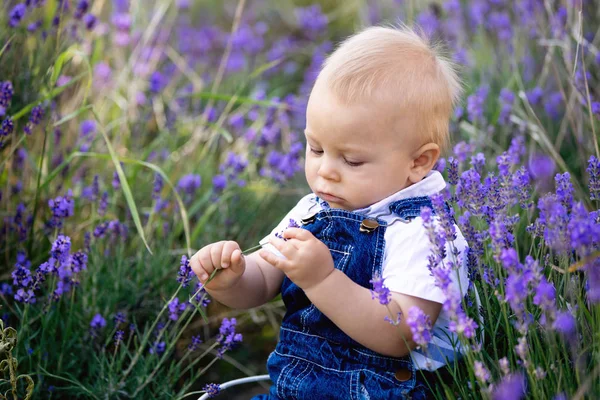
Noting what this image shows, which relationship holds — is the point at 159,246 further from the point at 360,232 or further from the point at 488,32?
the point at 488,32

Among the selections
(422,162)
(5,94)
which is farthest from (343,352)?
(5,94)

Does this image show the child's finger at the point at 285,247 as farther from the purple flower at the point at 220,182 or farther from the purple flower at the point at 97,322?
the purple flower at the point at 220,182

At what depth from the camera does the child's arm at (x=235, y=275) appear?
1.81 meters

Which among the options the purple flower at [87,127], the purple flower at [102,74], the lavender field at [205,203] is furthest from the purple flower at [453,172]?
the purple flower at [102,74]

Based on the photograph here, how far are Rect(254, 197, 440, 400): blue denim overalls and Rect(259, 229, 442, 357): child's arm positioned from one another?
117 mm

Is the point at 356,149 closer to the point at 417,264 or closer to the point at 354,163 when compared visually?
the point at 354,163

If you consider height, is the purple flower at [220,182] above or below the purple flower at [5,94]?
below

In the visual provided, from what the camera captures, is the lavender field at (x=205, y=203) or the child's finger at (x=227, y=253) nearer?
the lavender field at (x=205, y=203)

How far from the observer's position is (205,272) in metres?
1.84

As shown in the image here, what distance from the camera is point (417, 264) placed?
1688 millimetres

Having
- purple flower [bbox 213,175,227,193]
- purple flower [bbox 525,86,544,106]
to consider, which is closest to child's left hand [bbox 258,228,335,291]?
purple flower [bbox 213,175,227,193]

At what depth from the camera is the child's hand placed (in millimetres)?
1801

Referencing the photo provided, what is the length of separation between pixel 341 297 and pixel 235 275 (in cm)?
32

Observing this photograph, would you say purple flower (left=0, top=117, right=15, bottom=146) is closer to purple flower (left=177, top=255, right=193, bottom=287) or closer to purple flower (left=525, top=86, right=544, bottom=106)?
purple flower (left=177, top=255, right=193, bottom=287)
